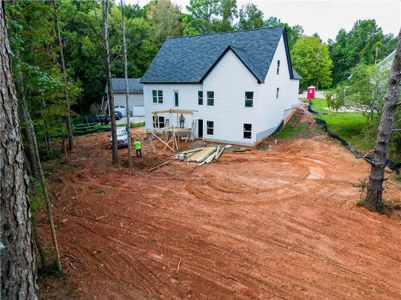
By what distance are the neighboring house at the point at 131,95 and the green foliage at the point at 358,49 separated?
5037 cm

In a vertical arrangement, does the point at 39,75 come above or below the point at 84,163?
above

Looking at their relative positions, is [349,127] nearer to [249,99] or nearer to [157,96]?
[249,99]

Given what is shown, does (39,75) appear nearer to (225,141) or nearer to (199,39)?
(225,141)

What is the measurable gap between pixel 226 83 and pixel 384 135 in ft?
47.8

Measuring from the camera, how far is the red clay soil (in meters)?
6.36

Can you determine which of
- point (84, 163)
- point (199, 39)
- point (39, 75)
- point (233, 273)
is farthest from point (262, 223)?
point (199, 39)

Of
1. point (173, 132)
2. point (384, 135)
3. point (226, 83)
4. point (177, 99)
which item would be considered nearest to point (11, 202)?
point (384, 135)

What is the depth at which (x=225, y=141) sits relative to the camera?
77.5 ft

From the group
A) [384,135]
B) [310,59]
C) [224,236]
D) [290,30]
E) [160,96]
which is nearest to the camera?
[224,236]

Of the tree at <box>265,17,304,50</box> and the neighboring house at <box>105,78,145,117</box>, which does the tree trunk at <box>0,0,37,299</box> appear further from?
the tree at <box>265,17,304,50</box>

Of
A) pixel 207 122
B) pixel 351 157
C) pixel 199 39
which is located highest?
pixel 199 39

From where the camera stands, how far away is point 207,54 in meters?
25.8

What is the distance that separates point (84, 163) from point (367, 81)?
21.1 m

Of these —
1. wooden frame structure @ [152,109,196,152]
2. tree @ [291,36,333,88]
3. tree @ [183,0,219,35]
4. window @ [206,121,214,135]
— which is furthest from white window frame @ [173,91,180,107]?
tree @ [291,36,333,88]
